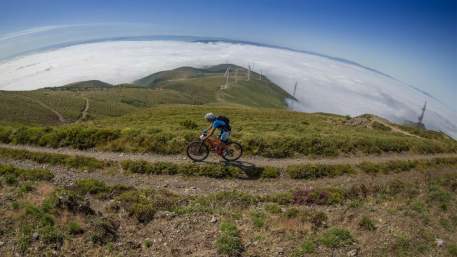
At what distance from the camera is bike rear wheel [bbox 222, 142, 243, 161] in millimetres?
20891

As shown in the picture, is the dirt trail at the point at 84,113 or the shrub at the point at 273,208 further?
the dirt trail at the point at 84,113

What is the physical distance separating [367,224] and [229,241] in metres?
5.95

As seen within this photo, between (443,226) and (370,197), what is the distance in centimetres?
353

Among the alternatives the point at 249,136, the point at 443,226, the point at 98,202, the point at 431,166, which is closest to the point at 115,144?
the point at 98,202

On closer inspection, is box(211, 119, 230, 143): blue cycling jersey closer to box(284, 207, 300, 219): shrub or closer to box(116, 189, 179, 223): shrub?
box(116, 189, 179, 223): shrub

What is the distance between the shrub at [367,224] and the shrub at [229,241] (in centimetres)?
527

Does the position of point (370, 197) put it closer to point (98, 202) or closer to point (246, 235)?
point (246, 235)

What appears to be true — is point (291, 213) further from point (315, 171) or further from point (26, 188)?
point (26, 188)

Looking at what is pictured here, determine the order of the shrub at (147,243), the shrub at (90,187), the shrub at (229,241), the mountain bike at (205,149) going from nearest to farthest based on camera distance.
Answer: the shrub at (229,241) < the shrub at (147,243) < the shrub at (90,187) < the mountain bike at (205,149)

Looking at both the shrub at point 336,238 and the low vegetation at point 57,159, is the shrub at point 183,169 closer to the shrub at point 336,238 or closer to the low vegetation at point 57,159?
the low vegetation at point 57,159

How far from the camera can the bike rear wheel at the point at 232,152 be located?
2089 centimetres

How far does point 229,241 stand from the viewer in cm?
1150

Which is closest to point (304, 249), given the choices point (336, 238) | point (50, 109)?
point (336, 238)

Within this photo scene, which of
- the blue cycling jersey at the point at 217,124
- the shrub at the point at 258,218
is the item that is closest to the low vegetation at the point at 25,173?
the blue cycling jersey at the point at 217,124
